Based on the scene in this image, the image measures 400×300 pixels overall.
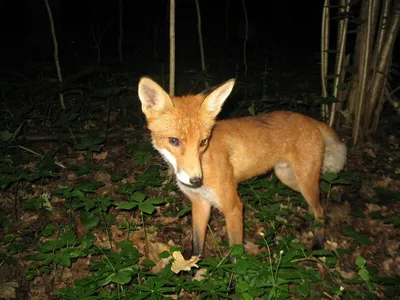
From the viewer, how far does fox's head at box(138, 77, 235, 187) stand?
9.65ft

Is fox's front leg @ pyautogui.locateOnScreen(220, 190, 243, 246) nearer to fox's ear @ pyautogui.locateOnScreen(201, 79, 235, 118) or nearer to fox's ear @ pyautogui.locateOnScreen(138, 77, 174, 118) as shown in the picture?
fox's ear @ pyautogui.locateOnScreen(201, 79, 235, 118)

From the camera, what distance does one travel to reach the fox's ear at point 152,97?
121 inches

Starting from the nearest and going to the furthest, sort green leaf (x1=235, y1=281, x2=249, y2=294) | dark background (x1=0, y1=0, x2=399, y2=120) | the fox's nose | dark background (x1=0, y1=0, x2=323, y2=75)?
green leaf (x1=235, y1=281, x2=249, y2=294) < the fox's nose < dark background (x1=0, y1=0, x2=399, y2=120) < dark background (x1=0, y1=0, x2=323, y2=75)

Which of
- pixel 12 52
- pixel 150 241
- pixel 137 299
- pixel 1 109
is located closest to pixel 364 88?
pixel 150 241

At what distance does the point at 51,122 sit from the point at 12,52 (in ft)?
39.8

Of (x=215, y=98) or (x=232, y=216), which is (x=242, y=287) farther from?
(x=215, y=98)

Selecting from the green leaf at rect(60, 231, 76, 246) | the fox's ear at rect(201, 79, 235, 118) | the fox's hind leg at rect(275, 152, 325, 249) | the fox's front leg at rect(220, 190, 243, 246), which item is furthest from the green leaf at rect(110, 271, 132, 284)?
the fox's hind leg at rect(275, 152, 325, 249)

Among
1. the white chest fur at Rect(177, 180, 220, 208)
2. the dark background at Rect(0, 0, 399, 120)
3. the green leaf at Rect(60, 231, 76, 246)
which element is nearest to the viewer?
the green leaf at Rect(60, 231, 76, 246)

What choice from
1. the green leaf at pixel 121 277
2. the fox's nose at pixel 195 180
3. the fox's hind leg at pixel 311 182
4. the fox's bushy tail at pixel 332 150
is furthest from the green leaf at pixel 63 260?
the fox's bushy tail at pixel 332 150

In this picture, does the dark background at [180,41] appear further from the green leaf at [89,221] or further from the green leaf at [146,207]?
the green leaf at [146,207]

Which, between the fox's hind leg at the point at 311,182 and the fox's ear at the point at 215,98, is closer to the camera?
the fox's ear at the point at 215,98

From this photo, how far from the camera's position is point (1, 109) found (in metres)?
6.30

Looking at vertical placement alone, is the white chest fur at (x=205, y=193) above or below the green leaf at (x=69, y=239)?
above

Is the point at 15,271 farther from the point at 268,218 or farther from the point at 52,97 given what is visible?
the point at 52,97
